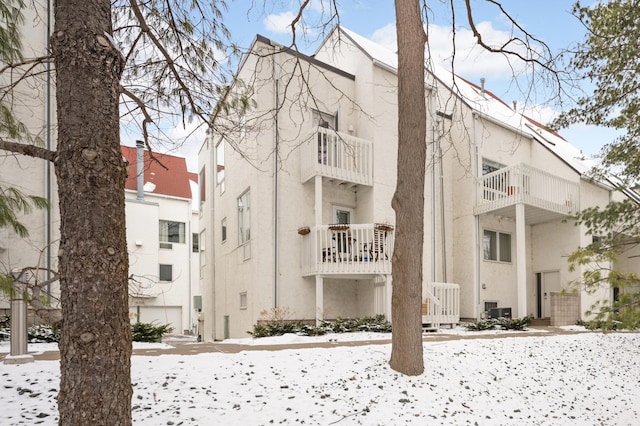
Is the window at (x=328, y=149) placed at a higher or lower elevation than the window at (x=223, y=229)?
higher

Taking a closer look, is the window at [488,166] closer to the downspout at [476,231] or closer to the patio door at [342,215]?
the downspout at [476,231]

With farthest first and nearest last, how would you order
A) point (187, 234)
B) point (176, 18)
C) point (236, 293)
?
point (187, 234), point (236, 293), point (176, 18)

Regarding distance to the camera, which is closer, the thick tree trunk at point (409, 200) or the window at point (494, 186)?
the thick tree trunk at point (409, 200)

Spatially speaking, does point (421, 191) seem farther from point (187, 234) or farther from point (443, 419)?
point (187, 234)

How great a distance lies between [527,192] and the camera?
595 inches

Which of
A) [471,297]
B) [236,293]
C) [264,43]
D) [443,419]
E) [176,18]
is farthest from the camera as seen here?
[471,297]

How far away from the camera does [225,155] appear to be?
51.2 ft

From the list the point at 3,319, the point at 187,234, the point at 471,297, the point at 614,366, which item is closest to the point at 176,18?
the point at 3,319

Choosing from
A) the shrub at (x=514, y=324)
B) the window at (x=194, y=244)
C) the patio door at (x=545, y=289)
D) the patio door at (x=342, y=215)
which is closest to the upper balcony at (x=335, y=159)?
the patio door at (x=342, y=215)

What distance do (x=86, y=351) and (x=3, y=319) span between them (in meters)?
7.90

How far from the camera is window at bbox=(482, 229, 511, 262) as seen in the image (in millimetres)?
16550

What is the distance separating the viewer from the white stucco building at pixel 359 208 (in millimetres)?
12188

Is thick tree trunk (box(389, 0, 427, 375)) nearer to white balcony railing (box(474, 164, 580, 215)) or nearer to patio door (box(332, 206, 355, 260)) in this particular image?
patio door (box(332, 206, 355, 260))

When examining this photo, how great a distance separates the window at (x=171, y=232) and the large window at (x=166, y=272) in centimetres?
124
